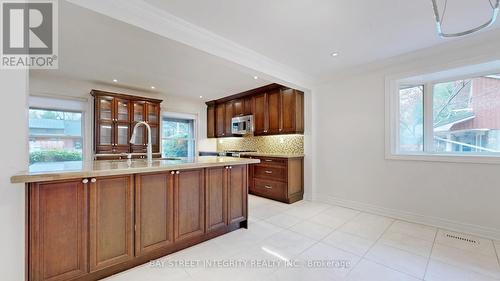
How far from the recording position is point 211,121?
6.33 meters

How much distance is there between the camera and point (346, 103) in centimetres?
378

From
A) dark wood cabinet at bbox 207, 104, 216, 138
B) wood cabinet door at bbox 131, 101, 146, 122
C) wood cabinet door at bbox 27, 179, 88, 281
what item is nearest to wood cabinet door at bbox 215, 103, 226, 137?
dark wood cabinet at bbox 207, 104, 216, 138

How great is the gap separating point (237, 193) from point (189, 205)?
2.30 feet

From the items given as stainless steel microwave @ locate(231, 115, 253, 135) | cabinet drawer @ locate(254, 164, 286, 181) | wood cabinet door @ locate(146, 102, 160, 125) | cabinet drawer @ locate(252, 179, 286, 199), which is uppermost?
wood cabinet door @ locate(146, 102, 160, 125)

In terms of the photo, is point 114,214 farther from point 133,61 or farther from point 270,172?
point 270,172

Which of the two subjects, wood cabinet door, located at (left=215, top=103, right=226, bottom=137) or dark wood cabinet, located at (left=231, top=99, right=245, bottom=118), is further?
wood cabinet door, located at (left=215, top=103, right=226, bottom=137)

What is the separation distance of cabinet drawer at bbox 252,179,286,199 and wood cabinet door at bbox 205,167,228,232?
1.64 meters

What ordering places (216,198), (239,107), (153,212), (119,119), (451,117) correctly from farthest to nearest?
1. (239,107)
2. (119,119)
3. (451,117)
4. (216,198)
5. (153,212)

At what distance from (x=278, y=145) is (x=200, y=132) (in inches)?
101

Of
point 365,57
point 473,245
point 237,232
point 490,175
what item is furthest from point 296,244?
point 365,57

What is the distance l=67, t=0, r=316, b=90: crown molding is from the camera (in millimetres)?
1800

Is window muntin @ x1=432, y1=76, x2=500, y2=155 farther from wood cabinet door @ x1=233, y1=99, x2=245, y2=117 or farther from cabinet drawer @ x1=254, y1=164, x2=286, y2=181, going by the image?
wood cabinet door @ x1=233, y1=99, x2=245, y2=117

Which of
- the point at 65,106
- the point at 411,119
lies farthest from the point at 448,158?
the point at 65,106

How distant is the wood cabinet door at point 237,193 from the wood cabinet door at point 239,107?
8.56 ft
